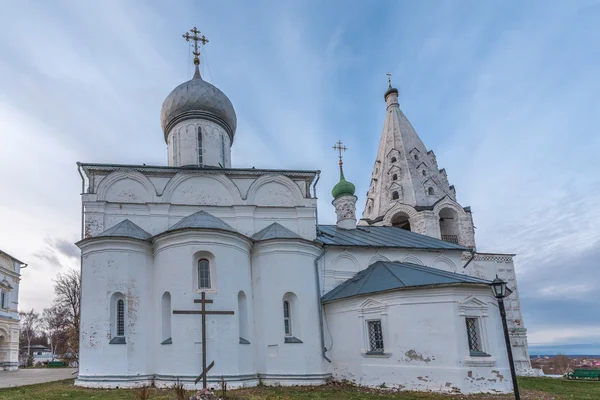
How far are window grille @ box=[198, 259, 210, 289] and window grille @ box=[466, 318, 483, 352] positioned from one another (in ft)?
23.4

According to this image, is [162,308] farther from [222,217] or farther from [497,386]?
[497,386]

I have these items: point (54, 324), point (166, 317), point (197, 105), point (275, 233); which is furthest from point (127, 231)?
point (54, 324)

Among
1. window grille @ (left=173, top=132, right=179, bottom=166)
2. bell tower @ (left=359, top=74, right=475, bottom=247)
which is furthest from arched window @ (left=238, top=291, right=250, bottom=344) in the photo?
bell tower @ (left=359, top=74, right=475, bottom=247)

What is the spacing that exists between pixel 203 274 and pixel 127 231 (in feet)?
8.80

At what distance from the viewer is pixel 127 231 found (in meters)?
12.9

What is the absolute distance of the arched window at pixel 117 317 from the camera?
1201 cm

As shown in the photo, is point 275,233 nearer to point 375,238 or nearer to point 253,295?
point 253,295

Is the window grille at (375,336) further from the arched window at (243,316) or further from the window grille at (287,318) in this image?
the arched window at (243,316)

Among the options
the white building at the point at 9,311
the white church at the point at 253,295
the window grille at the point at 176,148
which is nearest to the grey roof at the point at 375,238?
the white church at the point at 253,295

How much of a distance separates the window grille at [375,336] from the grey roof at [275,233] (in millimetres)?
3414

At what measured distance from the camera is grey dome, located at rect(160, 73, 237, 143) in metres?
17.0

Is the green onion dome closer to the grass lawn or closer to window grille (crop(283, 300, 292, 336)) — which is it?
window grille (crop(283, 300, 292, 336))

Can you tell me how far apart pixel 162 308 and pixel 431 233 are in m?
13.6

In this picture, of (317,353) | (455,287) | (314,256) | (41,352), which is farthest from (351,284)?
(41,352)
